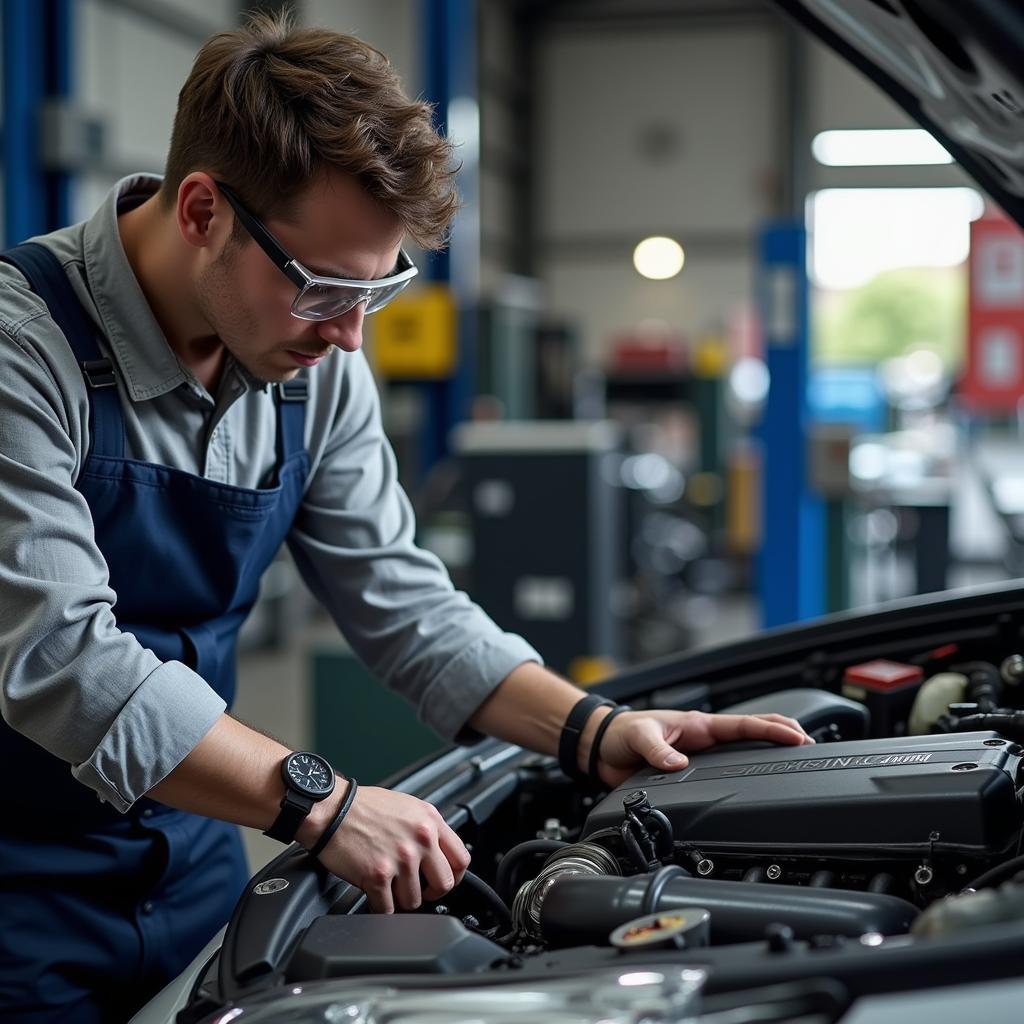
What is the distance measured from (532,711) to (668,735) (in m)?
0.17

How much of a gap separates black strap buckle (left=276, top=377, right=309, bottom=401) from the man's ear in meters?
0.24

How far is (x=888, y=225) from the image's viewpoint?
14508mm

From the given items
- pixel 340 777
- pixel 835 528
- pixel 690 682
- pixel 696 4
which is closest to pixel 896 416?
pixel 835 528

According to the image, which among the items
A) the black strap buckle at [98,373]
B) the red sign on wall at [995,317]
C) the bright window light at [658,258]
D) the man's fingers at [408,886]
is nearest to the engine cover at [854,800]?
the man's fingers at [408,886]

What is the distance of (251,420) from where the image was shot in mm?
1457

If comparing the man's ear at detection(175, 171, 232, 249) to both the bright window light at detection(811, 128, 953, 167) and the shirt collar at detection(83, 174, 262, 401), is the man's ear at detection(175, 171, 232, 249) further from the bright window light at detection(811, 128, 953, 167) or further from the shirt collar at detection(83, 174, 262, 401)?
the bright window light at detection(811, 128, 953, 167)

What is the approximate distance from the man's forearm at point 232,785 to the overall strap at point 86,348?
0.32 meters

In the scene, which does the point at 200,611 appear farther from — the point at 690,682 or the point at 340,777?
the point at 690,682

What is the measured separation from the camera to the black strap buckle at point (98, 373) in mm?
1257

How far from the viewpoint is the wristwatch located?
1.14 meters

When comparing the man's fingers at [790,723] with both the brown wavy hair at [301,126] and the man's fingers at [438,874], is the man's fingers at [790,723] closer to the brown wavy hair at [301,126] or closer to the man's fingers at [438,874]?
the man's fingers at [438,874]

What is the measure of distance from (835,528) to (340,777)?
154 inches

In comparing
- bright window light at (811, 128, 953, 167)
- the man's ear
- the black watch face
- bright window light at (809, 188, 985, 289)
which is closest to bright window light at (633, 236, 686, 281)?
bright window light at (809, 188, 985, 289)

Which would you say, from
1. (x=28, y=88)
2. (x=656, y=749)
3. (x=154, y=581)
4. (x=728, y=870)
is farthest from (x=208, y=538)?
(x=28, y=88)
